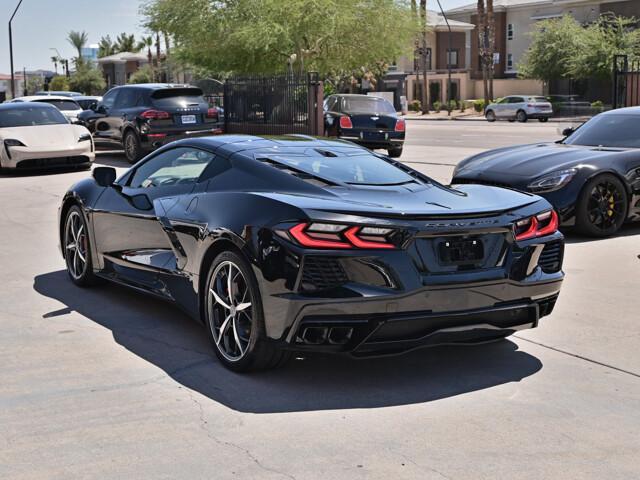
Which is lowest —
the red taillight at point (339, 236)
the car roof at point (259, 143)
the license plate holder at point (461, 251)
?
the license plate holder at point (461, 251)

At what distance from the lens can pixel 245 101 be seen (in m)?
26.7

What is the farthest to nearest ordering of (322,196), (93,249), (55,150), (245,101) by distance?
1. (245,101)
2. (55,150)
3. (93,249)
4. (322,196)

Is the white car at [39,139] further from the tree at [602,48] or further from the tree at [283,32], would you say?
the tree at [602,48]

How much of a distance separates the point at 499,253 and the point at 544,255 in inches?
16.9

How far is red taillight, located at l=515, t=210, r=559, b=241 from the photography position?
17.1 feet

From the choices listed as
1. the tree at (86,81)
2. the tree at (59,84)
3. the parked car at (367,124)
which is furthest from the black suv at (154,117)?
the tree at (86,81)

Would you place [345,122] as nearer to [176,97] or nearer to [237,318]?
[176,97]

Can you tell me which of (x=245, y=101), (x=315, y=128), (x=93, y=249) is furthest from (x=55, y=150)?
(x=93, y=249)

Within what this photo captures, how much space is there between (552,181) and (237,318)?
18.2 ft

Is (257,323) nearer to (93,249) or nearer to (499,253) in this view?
(499,253)

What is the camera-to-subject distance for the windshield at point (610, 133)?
10883 mm

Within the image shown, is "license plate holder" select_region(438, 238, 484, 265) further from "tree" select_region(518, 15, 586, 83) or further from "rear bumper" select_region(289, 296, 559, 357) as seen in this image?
"tree" select_region(518, 15, 586, 83)

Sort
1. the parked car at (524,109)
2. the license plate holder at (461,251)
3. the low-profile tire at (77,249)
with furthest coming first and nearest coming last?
the parked car at (524,109)
the low-profile tire at (77,249)
the license plate holder at (461,251)

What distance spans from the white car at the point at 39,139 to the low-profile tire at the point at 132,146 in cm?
142
